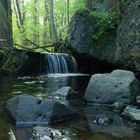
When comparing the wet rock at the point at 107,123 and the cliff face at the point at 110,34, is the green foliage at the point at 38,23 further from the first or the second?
the wet rock at the point at 107,123

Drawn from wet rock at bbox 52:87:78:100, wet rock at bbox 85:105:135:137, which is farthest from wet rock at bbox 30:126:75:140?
wet rock at bbox 52:87:78:100

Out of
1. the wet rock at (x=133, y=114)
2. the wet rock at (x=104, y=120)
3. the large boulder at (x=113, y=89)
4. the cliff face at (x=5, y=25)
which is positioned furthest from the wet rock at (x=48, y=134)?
the cliff face at (x=5, y=25)

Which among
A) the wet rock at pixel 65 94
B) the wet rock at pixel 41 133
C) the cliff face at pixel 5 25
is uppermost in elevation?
the cliff face at pixel 5 25

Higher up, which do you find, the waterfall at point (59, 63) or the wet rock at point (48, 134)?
the wet rock at point (48, 134)

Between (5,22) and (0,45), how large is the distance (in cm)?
168

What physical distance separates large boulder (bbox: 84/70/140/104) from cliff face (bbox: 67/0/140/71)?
2727mm

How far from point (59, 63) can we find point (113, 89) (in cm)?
789

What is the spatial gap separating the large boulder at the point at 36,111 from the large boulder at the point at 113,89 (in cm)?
165

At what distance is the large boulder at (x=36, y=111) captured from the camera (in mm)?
6047

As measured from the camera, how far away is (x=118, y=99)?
7625 mm

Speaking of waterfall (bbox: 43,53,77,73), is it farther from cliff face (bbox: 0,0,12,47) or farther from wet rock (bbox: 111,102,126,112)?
wet rock (bbox: 111,102,126,112)

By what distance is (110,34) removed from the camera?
13.1 m

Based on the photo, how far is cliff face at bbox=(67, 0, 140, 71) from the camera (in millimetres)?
11031

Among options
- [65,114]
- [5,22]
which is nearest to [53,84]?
[65,114]
